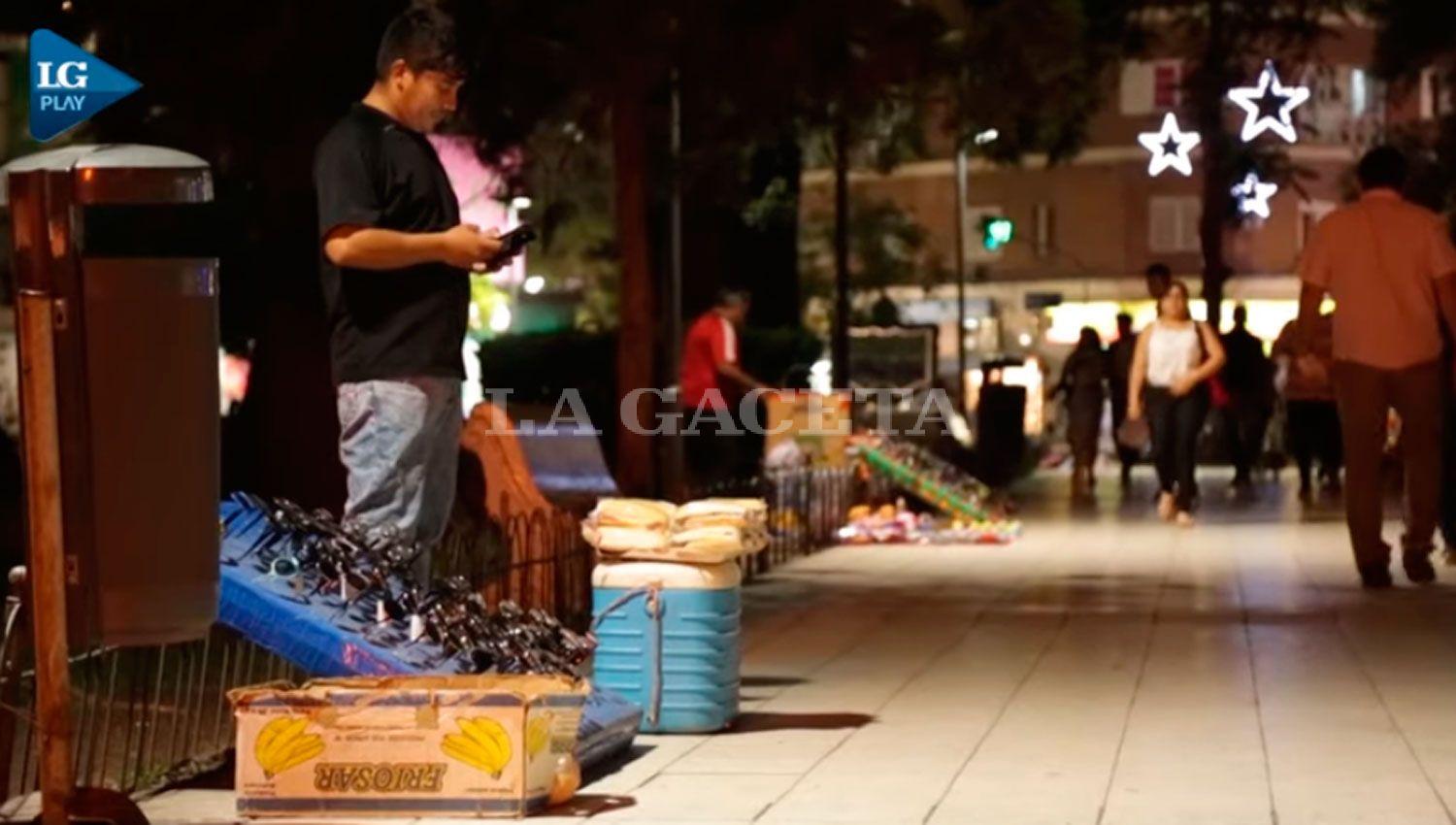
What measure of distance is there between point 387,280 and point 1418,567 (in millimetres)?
8024

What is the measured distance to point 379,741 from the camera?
25.8 feet

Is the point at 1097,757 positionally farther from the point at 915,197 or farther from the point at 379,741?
the point at 915,197

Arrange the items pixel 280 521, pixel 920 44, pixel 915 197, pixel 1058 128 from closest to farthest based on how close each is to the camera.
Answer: pixel 280 521 < pixel 920 44 < pixel 1058 128 < pixel 915 197

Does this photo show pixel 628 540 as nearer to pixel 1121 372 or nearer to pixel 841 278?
pixel 1121 372

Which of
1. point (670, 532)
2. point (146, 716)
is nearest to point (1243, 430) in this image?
point (670, 532)

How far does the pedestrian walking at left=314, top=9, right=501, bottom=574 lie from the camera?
8.75m

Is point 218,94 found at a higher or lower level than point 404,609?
higher

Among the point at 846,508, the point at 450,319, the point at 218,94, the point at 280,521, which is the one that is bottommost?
the point at 846,508

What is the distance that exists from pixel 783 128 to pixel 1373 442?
8587 mm

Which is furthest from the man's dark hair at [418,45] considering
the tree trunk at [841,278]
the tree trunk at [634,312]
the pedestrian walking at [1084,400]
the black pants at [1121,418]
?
the pedestrian walking at [1084,400]

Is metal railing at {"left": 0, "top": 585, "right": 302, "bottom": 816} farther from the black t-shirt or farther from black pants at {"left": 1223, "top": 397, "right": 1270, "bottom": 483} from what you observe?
black pants at {"left": 1223, "top": 397, "right": 1270, "bottom": 483}

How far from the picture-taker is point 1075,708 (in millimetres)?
10445

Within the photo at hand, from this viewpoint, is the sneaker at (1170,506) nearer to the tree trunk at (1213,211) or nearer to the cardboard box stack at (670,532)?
the cardboard box stack at (670,532)

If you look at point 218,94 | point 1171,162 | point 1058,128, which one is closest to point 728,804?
point 218,94
